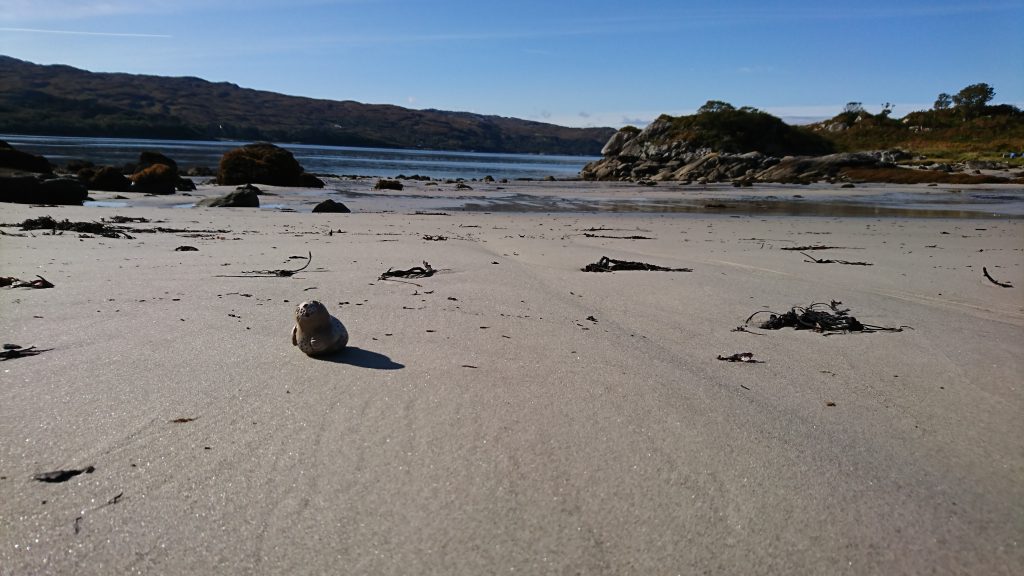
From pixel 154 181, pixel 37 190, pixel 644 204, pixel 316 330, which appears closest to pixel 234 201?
pixel 37 190

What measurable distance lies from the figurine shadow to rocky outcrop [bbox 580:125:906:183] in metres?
33.8

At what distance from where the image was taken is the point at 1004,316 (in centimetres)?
435

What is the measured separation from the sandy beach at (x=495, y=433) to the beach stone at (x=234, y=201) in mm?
8946

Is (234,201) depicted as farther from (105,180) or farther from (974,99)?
(974,99)

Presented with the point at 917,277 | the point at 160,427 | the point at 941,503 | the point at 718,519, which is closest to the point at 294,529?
the point at 160,427

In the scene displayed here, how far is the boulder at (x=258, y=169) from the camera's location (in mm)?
21891

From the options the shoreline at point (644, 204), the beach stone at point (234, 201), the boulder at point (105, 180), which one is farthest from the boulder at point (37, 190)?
the boulder at point (105, 180)

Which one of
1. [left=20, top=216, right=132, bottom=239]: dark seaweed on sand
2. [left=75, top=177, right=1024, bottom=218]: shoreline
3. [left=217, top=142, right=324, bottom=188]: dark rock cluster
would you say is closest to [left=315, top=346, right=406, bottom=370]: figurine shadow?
[left=20, top=216, right=132, bottom=239]: dark seaweed on sand

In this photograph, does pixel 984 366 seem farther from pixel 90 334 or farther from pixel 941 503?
pixel 90 334

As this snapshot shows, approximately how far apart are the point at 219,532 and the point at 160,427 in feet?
2.09

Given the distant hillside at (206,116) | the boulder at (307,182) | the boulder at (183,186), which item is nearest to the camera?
the boulder at (183,186)

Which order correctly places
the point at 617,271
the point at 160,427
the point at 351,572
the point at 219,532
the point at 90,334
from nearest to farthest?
the point at 351,572 → the point at 219,532 → the point at 160,427 → the point at 90,334 → the point at 617,271

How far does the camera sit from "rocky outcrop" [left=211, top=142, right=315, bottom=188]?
71.9 ft

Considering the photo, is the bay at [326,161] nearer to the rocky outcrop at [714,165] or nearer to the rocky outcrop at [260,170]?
the rocky outcrop at [714,165]
